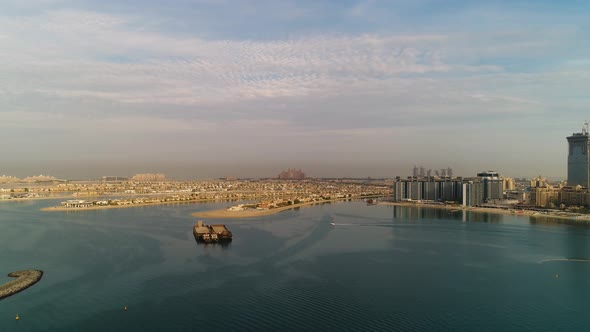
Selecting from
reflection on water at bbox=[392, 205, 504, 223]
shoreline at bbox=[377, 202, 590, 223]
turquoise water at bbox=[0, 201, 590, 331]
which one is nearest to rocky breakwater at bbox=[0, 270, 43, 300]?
turquoise water at bbox=[0, 201, 590, 331]

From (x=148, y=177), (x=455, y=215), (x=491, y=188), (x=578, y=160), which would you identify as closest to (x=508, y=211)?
(x=455, y=215)

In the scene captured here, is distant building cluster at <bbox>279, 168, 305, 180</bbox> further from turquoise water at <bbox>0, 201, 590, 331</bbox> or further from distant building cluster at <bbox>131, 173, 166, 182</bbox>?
turquoise water at <bbox>0, 201, 590, 331</bbox>

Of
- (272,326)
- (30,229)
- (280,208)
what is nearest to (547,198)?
(280,208)

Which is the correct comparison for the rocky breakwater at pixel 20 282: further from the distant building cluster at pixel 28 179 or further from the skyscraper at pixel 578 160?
the distant building cluster at pixel 28 179

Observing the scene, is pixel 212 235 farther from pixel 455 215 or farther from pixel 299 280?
pixel 455 215

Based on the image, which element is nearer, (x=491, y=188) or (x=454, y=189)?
(x=491, y=188)

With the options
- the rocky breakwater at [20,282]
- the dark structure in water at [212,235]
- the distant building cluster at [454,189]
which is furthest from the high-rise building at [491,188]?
the rocky breakwater at [20,282]
